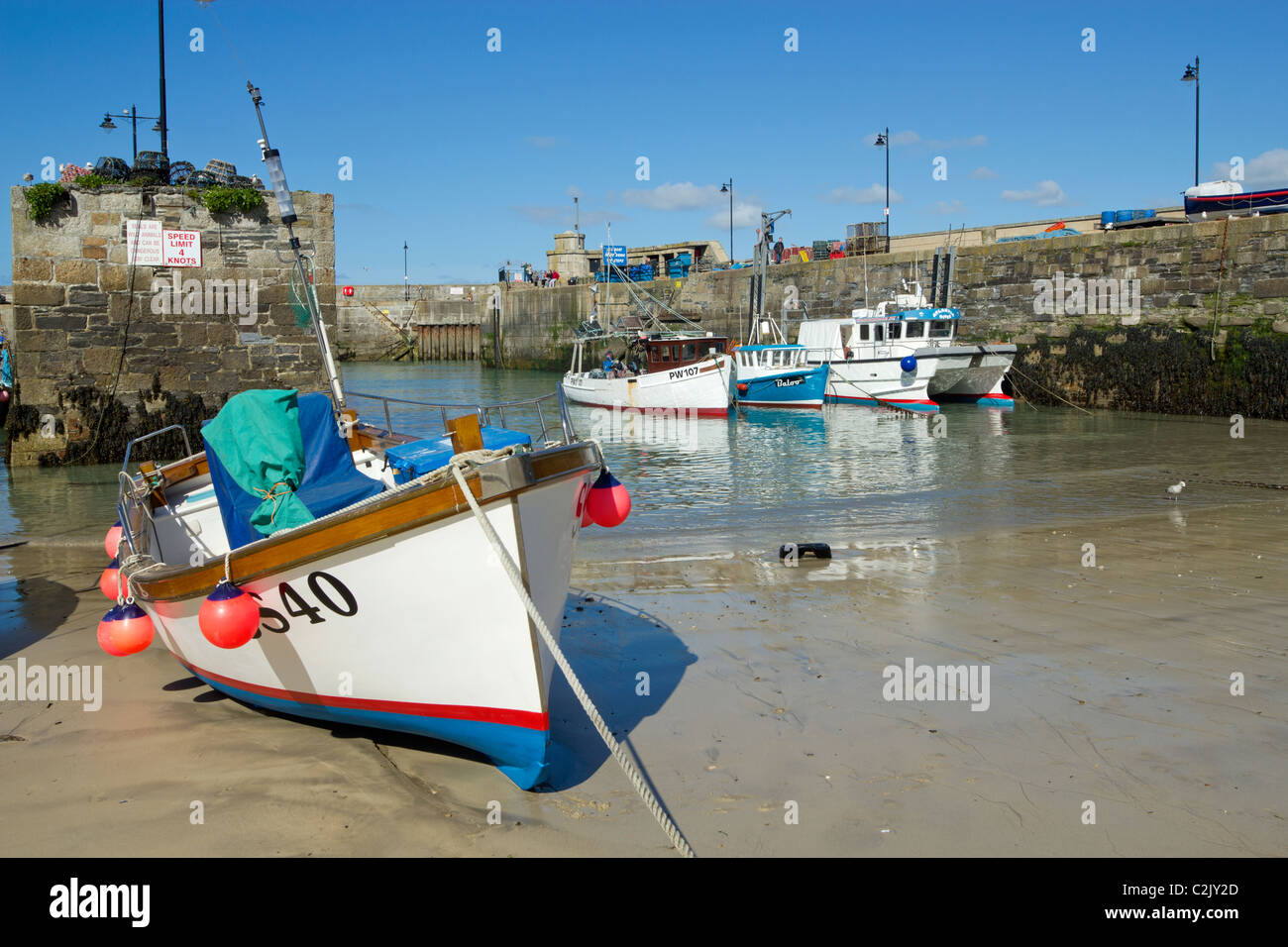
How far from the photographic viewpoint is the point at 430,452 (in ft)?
19.2

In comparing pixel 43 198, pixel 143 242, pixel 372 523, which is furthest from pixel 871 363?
pixel 372 523

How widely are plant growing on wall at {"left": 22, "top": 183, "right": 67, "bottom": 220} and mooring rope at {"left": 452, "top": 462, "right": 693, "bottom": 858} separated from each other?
13175 mm

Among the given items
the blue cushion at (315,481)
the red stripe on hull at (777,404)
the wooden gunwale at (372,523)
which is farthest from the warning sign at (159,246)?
the red stripe on hull at (777,404)

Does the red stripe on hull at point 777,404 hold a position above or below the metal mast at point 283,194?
below

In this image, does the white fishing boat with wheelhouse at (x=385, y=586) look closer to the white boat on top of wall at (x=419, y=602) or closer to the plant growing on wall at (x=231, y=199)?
the white boat on top of wall at (x=419, y=602)

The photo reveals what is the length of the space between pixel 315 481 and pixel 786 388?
23327 millimetres

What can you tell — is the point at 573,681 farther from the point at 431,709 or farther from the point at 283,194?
the point at 283,194

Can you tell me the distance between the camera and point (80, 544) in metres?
10.3

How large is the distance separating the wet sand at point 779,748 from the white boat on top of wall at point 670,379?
1868 centimetres

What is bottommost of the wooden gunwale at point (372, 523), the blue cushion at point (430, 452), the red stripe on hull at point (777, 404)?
the wooden gunwale at point (372, 523)

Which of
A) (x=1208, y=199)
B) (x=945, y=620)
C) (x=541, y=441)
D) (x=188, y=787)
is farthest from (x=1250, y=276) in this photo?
(x=188, y=787)

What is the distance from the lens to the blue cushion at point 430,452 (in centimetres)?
573
